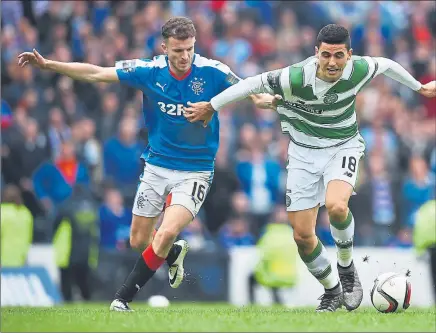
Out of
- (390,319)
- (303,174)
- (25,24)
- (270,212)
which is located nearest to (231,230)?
(270,212)

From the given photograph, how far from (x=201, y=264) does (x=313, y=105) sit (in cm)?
774

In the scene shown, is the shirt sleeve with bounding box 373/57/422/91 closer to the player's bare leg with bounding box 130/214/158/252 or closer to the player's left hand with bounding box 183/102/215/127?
the player's left hand with bounding box 183/102/215/127

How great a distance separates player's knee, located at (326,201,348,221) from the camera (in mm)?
11414

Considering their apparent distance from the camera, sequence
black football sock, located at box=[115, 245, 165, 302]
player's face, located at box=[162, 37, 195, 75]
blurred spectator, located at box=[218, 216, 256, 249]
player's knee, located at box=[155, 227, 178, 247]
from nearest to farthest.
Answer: player's knee, located at box=[155, 227, 178, 247]
black football sock, located at box=[115, 245, 165, 302]
player's face, located at box=[162, 37, 195, 75]
blurred spectator, located at box=[218, 216, 256, 249]

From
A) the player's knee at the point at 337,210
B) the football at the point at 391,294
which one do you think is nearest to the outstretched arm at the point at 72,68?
the player's knee at the point at 337,210

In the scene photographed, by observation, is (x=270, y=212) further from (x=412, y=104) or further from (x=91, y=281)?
(x=412, y=104)

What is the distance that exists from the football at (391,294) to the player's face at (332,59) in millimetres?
2094

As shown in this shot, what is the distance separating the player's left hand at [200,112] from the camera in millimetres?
11539

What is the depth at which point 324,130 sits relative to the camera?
38.8 feet

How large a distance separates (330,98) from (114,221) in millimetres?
8291

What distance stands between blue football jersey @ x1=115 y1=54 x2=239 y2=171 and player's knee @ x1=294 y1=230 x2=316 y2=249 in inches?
46.2

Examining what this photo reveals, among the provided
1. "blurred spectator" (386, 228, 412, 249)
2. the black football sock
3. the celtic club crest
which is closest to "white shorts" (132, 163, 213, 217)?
the black football sock

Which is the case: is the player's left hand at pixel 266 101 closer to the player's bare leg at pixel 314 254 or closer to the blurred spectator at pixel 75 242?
the player's bare leg at pixel 314 254

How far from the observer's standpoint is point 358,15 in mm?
24172
